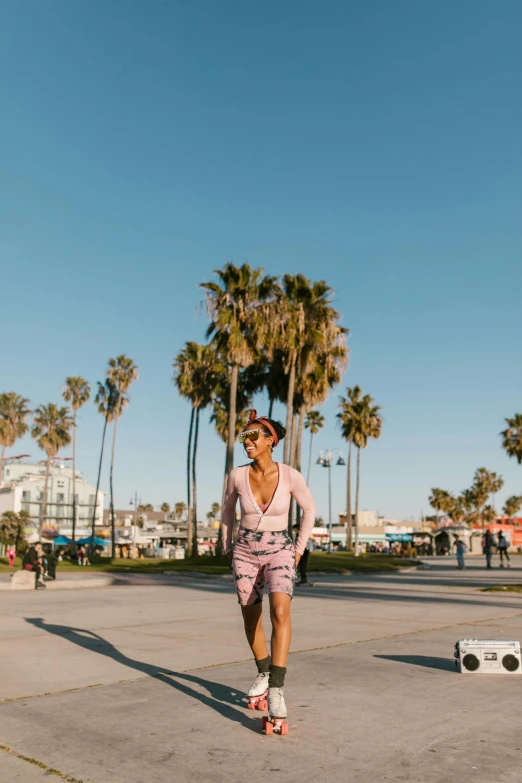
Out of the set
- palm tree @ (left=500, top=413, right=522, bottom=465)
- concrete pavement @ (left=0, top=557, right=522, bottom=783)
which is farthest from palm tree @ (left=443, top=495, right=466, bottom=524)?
concrete pavement @ (left=0, top=557, right=522, bottom=783)

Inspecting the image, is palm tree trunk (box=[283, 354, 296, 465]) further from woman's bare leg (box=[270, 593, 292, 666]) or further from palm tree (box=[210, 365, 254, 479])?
woman's bare leg (box=[270, 593, 292, 666])

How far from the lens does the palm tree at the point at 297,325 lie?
33469 millimetres

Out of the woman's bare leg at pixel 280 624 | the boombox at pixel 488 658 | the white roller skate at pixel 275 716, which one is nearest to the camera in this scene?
the white roller skate at pixel 275 716

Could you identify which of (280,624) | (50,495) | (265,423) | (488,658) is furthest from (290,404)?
(50,495)

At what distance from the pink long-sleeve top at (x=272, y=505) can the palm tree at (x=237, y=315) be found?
28.0m

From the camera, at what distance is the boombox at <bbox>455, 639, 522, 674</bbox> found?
6.00 meters

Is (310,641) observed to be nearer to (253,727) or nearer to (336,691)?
(336,691)

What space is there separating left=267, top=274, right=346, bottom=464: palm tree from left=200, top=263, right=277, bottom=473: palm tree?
25.2 inches

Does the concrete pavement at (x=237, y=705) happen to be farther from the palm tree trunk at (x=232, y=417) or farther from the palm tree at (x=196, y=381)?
the palm tree at (x=196, y=381)

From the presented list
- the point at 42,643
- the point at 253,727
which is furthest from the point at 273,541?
the point at 42,643

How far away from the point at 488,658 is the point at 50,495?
108405 millimetres

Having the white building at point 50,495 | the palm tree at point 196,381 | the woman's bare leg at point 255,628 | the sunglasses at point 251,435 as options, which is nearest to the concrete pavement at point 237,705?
the woman's bare leg at point 255,628

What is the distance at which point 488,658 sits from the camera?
19.8 feet

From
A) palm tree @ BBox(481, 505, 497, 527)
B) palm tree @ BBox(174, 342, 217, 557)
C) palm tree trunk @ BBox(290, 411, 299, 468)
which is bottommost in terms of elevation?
palm tree @ BBox(481, 505, 497, 527)
